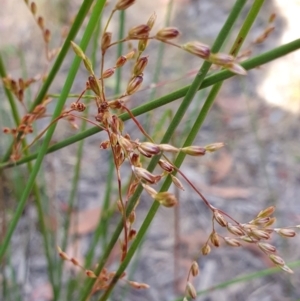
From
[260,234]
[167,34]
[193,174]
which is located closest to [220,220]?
[260,234]

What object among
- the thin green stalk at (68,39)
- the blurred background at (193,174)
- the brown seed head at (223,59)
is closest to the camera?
the brown seed head at (223,59)

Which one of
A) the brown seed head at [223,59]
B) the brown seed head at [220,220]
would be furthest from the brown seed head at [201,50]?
the brown seed head at [220,220]

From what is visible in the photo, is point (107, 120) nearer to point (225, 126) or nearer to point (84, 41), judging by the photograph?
point (84, 41)

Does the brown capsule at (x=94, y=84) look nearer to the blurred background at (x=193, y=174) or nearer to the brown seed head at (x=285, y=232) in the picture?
the brown seed head at (x=285, y=232)

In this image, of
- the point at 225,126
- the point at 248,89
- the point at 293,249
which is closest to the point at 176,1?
the point at 248,89

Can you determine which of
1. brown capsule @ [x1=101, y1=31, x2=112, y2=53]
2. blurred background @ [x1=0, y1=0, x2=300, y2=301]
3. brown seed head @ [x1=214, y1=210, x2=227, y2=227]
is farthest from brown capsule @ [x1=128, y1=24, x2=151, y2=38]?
blurred background @ [x1=0, y1=0, x2=300, y2=301]

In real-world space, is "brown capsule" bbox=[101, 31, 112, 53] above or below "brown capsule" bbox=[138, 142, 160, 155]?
above

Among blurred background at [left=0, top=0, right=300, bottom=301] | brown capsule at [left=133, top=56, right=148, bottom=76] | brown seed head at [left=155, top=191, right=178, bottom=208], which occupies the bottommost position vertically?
brown seed head at [left=155, top=191, right=178, bottom=208]

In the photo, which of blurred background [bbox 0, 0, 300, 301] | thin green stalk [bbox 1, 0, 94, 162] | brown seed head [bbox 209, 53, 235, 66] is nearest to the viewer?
brown seed head [bbox 209, 53, 235, 66]

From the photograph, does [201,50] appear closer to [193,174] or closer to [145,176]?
[145,176]

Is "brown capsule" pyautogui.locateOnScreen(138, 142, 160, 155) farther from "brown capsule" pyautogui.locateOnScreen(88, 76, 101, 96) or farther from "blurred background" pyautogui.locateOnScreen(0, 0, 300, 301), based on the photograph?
"blurred background" pyautogui.locateOnScreen(0, 0, 300, 301)
